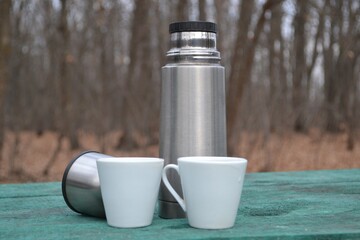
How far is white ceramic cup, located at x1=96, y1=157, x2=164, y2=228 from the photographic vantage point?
0.69m

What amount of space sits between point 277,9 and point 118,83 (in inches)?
80.9

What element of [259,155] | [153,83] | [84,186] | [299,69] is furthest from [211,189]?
[299,69]

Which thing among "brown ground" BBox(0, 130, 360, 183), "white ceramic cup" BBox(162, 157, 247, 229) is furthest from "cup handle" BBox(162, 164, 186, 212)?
"brown ground" BBox(0, 130, 360, 183)

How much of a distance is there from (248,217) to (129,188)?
181 millimetres

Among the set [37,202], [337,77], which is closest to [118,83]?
[337,77]

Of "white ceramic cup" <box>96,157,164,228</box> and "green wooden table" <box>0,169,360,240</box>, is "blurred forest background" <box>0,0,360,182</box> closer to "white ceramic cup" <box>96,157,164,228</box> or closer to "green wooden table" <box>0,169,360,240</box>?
"green wooden table" <box>0,169,360,240</box>

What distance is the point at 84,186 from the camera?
0.78 m

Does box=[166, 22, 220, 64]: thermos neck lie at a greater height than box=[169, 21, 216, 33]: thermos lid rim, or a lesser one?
lesser

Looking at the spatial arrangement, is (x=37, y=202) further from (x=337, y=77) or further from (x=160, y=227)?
(x=337, y=77)

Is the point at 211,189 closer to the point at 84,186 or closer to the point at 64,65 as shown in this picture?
the point at 84,186

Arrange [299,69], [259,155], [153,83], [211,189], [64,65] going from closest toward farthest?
[211,189], [259,155], [64,65], [153,83], [299,69]

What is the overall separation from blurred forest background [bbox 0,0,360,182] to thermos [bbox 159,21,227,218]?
94.2 inches

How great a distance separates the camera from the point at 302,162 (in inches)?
203

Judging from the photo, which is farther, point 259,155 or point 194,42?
point 259,155
